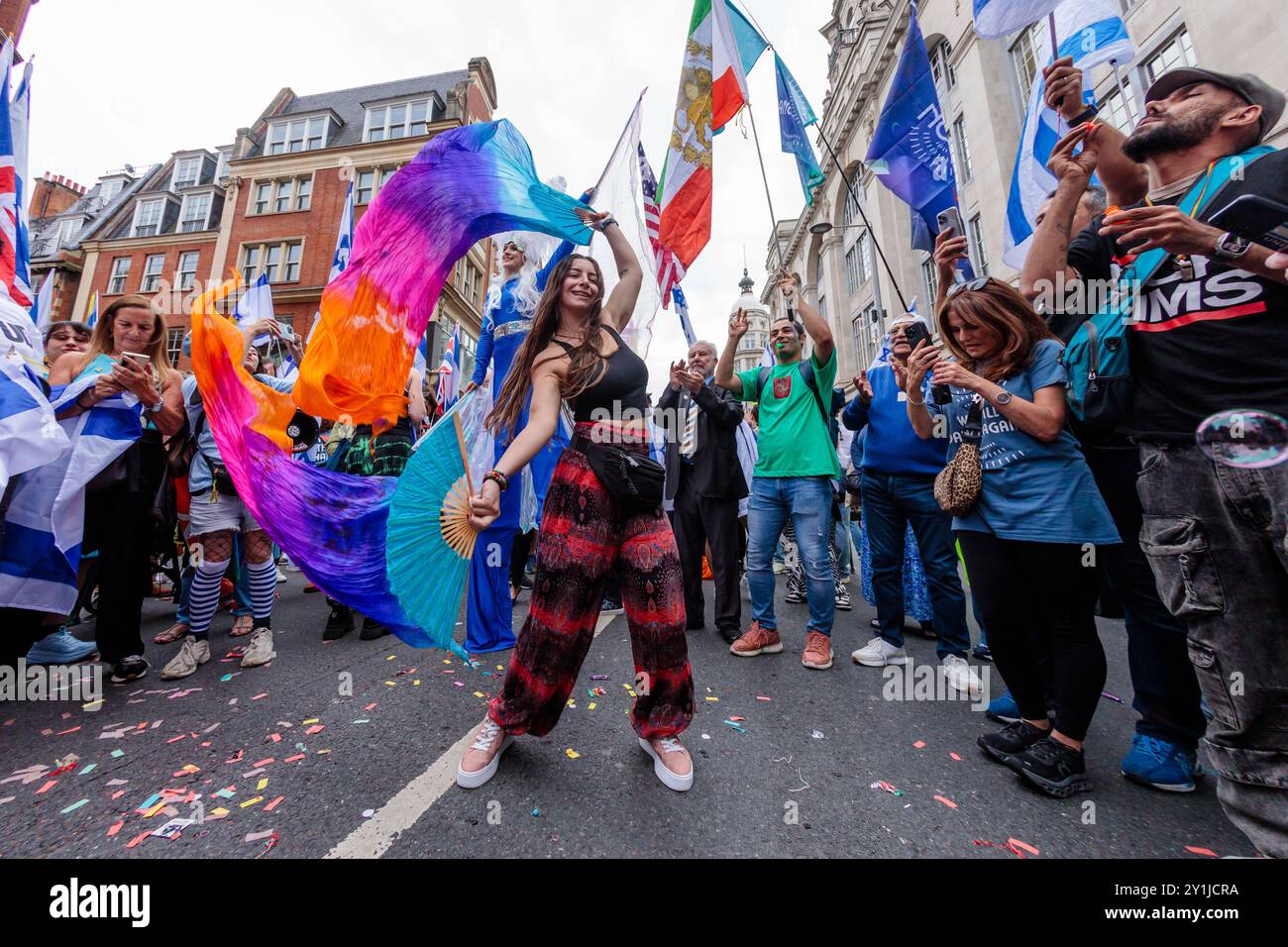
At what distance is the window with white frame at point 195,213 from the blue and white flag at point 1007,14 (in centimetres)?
3301

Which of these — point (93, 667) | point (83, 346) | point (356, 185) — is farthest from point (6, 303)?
point (356, 185)

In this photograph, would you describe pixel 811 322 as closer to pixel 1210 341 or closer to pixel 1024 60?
pixel 1210 341

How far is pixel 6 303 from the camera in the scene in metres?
2.39

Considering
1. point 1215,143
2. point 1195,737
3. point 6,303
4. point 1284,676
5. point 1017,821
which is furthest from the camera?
point 6,303

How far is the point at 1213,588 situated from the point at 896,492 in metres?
1.99

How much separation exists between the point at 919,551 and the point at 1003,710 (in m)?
1.09

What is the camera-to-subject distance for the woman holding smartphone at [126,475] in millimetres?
2699

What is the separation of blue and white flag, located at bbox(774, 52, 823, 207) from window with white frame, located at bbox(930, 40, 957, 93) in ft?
50.3

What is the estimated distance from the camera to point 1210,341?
1511mm

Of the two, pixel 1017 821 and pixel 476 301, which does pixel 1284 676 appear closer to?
pixel 1017 821

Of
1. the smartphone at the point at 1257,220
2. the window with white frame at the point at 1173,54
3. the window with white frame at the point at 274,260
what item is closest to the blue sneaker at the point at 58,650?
the smartphone at the point at 1257,220

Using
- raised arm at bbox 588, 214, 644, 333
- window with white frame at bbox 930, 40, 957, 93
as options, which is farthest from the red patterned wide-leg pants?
window with white frame at bbox 930, 40, 957, 93

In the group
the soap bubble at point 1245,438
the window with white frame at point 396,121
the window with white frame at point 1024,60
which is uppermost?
the window with white frame at point 396,121

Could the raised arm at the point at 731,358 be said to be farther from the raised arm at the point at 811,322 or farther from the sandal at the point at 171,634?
the sandal at the point at 171,634
